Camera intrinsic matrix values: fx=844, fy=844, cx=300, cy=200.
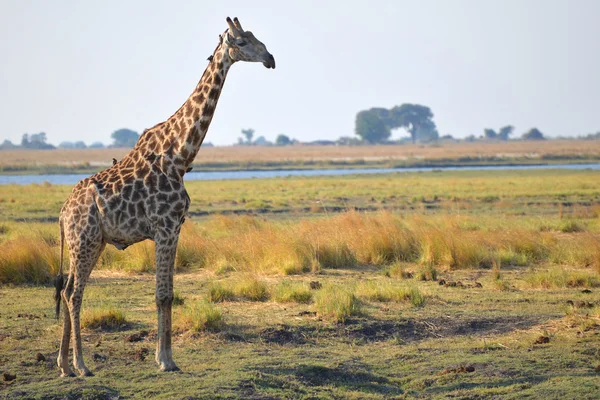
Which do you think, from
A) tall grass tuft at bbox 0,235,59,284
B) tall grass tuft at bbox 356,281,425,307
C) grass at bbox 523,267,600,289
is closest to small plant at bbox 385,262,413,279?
tall grass tuft at bbox 356,281,425,307

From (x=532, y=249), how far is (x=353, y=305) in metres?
6.37

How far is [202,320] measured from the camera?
34.0 ft

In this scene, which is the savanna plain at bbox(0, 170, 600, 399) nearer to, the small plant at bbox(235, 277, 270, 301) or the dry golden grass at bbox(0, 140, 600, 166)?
the small plant at bbox(235, 277, 270, 301)

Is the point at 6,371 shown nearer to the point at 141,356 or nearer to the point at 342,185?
the point at 141,356

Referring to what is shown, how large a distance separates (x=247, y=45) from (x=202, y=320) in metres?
3.55

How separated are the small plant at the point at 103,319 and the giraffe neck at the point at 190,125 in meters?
2.68

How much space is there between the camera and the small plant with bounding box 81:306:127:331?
10.7 metres

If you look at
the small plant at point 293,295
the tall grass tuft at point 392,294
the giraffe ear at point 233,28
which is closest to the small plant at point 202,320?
the small plant at point 293,295

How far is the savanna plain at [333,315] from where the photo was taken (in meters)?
8.32

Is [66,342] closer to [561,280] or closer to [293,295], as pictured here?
[293,295]

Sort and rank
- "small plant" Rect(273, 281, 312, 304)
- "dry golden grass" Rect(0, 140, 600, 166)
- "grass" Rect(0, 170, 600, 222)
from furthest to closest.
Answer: "dry golden grass" Rect(0, 140, 600, 166) < "grass" Rect(0, 170, 600, 222) < "small plant" Rect(273, 281, 312, 304)

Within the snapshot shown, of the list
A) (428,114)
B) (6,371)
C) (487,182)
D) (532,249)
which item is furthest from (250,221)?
(428,114)

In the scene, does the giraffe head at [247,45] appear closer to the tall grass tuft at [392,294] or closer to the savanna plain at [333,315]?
the savanna plain at [333,315]

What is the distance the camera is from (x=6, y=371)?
8773 mm
